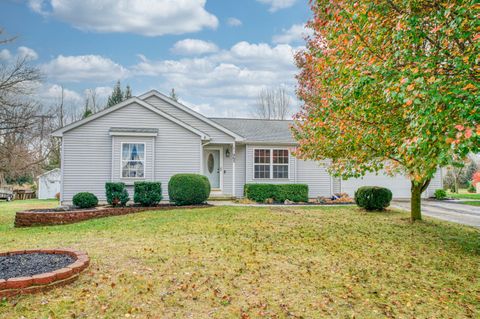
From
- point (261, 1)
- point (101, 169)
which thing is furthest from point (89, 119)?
point (261, 1)

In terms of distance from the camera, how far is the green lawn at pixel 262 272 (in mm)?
4246

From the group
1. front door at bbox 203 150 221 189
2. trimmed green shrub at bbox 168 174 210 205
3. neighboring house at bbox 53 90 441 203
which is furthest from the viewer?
front door at bbox 203 150 221 189

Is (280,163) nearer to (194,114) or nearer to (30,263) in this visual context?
(194,114)

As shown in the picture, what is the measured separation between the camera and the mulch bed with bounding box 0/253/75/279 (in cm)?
482

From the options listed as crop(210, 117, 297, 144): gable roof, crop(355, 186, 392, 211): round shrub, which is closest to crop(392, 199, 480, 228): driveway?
crop(355, 186, 392, 211): round shrub

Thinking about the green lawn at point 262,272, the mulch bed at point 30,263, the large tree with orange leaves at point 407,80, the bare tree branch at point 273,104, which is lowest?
the green lawn at point 262,272

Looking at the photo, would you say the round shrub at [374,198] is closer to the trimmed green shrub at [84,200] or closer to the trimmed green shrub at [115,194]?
the trimmed green shrub at [115,194]

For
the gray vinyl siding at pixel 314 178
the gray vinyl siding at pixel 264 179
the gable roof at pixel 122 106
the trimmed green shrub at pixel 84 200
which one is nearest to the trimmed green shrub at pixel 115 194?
the trimmed green shrub at pixel 84 200

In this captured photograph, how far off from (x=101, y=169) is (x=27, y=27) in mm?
8467

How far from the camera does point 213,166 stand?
19078mm

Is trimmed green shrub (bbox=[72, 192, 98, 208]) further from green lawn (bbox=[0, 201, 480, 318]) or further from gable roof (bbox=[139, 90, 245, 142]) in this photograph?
gable roof (bbox=[139, 90, 245, 142])

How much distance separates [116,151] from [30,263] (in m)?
10.7

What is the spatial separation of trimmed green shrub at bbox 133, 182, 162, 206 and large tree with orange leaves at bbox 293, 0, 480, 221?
25.3 ft

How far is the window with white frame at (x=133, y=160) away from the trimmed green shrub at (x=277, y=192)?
546 cm
